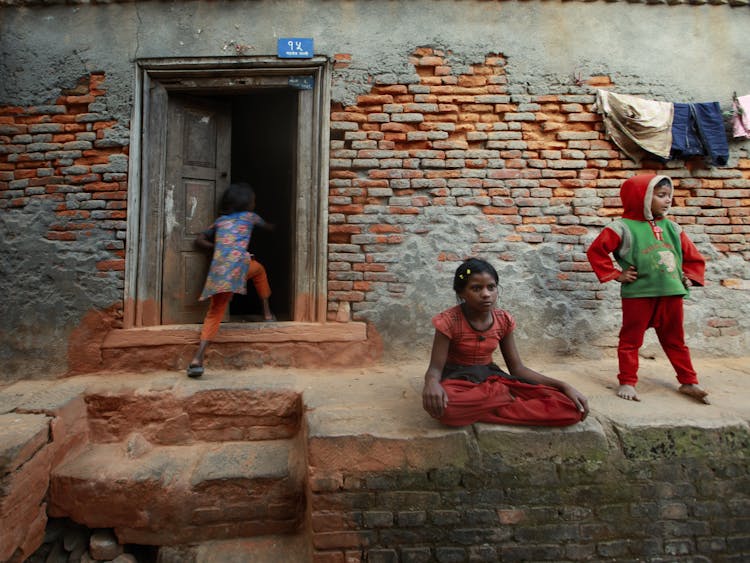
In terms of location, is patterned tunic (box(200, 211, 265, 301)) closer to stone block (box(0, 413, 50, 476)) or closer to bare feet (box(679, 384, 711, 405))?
stone block (box(0, 413, 50, 476))

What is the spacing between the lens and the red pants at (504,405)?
2451mm

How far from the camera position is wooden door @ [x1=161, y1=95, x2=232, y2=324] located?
158 inches

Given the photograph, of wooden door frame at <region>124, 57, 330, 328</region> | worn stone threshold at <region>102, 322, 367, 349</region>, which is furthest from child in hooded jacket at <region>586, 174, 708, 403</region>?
wooden door frame at <region>124, 57, 330, 328</region>

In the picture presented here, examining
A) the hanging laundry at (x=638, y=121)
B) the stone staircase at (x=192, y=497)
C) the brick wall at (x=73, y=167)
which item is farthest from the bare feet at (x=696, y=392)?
the brick wall at (x=73, y=167)

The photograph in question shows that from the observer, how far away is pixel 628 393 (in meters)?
2.99

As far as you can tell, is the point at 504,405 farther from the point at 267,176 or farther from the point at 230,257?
the point at 267,176

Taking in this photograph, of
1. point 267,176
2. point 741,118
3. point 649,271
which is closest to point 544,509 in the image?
point 649,271

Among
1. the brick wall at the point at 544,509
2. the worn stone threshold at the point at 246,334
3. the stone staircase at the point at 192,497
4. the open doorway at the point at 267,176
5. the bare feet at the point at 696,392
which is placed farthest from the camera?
the open doorway at the point at 267,176

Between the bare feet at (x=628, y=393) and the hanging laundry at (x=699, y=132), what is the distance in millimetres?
2226

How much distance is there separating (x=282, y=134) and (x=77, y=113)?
267 centimetres

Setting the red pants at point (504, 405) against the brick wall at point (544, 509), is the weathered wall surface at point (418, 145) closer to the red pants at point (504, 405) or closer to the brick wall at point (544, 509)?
the red pants at point (504, 405)

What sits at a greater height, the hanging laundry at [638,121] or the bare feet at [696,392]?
the hanging laundry at [638,121]

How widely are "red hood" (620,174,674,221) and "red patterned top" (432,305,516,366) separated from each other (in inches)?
52.5

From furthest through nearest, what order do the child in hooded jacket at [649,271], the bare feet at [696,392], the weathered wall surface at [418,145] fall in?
the weathered wall surface at [418,145], the child in hooded jacket at [649,271], the bare feet at [696,392]
